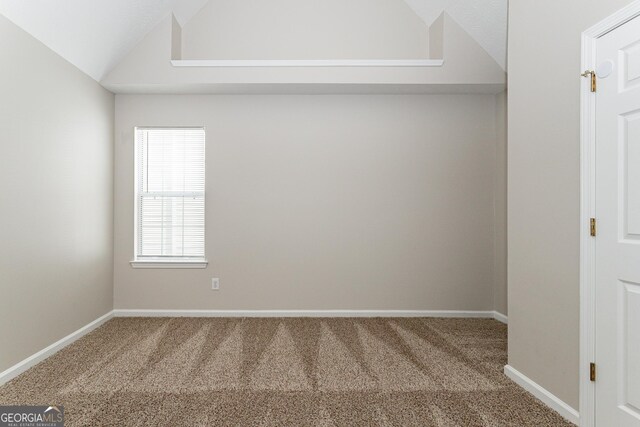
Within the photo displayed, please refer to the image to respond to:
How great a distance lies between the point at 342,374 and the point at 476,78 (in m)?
3.20

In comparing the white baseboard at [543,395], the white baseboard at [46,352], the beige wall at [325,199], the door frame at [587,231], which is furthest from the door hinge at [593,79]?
the white baseboard at [46,352]

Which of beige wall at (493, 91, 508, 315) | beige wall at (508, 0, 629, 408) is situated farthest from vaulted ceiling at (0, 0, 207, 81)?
beige wall at (493, 91, 508, 315)

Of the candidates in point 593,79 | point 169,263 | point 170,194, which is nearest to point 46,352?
point 169,263

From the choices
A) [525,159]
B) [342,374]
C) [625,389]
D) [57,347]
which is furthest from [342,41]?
[57,347]

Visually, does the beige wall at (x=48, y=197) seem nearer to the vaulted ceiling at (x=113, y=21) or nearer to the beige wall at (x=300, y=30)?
the vaulted ceiling at (x=113, y=21)

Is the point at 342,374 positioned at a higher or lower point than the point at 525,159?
lower

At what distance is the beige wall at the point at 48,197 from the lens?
2623 mm

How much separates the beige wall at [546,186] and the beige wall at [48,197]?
3555mm

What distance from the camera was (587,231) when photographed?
2012 mm

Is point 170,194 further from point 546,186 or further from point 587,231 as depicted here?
point 587,231

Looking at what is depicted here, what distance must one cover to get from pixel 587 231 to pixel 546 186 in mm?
410

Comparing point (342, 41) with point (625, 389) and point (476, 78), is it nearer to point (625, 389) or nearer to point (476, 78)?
point (476, 78)

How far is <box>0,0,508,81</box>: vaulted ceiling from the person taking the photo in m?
2.79

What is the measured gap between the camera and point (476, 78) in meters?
3.89
